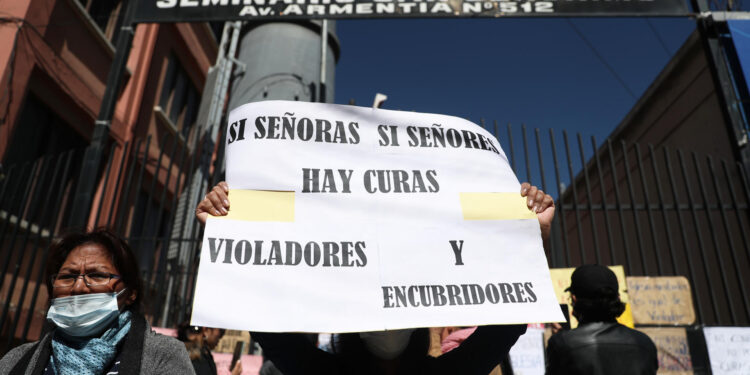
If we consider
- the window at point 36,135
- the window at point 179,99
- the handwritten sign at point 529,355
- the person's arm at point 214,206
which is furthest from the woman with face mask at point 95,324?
→ the window at point 179,99

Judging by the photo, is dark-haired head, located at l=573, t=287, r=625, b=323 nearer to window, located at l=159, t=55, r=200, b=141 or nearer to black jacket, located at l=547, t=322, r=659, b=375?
black jacket, located at l=547, t=322, r=659, b=375

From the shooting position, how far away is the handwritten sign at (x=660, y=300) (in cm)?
445

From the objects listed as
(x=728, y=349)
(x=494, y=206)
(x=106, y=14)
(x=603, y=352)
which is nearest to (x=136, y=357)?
(x=494, y=206)

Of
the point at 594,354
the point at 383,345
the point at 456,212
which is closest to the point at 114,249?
the point at 383,345

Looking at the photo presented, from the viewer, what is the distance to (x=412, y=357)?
5.65 ft

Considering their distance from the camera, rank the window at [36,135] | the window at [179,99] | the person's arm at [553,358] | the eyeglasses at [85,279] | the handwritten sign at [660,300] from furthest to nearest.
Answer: the window at [179,99]
the window at [36,135]
the handwritten sign at [660,300]
the person's arm at [553,358]
the eyeglasses at [85,279]

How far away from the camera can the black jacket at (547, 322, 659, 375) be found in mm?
2223

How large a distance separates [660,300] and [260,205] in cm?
426

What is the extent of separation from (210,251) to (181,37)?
11799mm

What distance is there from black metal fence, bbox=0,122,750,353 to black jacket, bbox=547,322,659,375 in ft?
6.32

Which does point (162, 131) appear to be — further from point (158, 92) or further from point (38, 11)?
point (38, 11)

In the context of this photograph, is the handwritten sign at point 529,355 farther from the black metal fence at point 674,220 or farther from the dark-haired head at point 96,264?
the dark-haired head at point 96,264

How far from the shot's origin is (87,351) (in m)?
1.69

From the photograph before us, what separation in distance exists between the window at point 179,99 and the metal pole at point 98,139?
22.3ft
